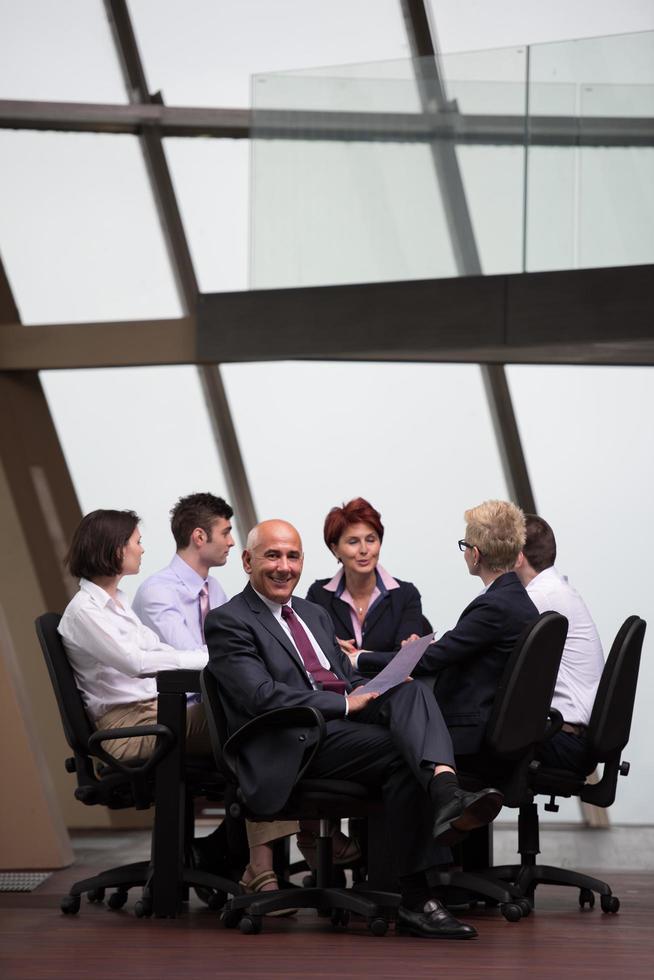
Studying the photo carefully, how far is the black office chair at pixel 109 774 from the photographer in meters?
4.04

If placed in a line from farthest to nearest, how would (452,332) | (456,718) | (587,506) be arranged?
(587,506)
(452,332)
(456,718)

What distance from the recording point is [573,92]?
6.09 metres

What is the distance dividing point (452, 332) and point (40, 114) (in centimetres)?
282

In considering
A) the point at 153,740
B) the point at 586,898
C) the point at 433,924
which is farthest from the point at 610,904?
the point at 153,740

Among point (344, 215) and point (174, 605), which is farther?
point (344, 215)

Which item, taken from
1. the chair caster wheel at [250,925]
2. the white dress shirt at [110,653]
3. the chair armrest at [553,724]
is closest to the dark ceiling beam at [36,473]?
the white dress shirt at [110,653]

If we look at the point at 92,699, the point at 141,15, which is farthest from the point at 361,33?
the point at 92,699

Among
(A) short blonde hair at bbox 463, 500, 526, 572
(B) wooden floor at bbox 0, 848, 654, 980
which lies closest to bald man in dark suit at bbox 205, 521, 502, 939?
(B) wooden floor at bbox 0, 848, 654, 980

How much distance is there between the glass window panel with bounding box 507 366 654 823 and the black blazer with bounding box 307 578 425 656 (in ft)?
7.33

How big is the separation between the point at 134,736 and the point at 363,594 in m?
1.31

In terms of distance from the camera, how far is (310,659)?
13.2 ft

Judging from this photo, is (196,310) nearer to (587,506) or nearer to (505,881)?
(587,506)

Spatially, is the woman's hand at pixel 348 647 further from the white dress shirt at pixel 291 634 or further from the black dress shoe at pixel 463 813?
the black dress shoe at pixel 463 813

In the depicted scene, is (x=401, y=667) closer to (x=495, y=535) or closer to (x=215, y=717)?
A: (x=215, y=717)
